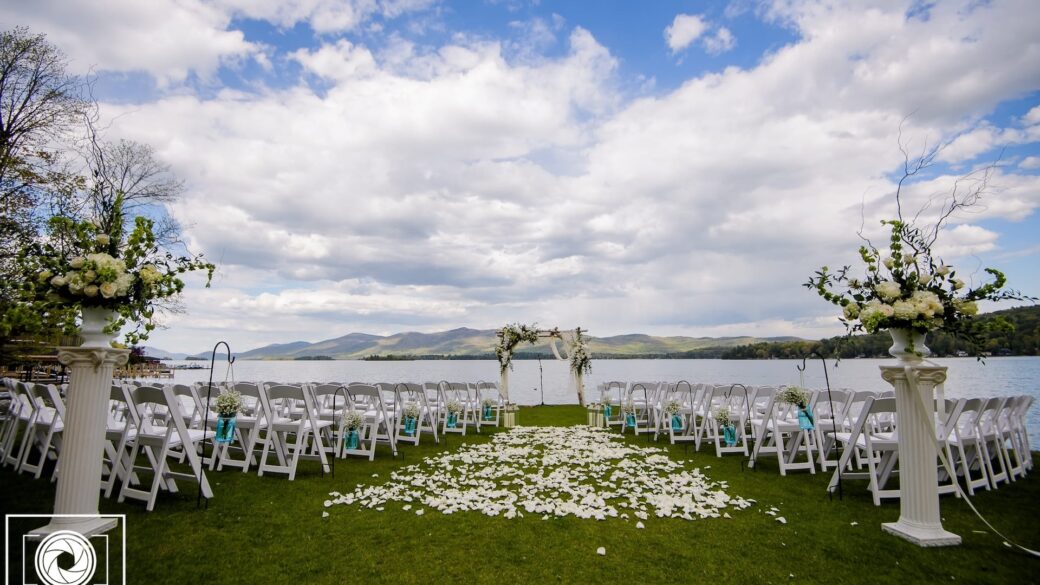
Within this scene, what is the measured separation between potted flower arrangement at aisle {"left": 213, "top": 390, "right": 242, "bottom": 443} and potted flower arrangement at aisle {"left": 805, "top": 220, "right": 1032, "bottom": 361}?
19.7 ft

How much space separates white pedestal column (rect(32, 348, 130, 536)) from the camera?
3.47 meters

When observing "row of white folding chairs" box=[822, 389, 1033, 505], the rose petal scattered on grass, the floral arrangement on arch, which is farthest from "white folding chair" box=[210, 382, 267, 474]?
the floral arrangement on arch

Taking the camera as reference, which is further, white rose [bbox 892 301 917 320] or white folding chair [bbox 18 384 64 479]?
white folding chair [bbox 18 384 64 479]

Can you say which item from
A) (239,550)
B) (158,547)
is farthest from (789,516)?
(158,547)

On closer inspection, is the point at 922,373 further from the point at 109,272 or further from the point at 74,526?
the point at 74,526

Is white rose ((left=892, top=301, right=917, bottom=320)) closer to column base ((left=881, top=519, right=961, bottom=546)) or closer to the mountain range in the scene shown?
column base ((left=881, top=519, right=961, bottom=546))

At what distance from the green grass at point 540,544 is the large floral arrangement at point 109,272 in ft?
5.57

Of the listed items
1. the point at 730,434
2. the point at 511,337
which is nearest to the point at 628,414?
the point at 730,434

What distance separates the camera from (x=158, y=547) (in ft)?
11.6

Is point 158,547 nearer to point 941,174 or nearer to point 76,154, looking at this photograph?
point 941,174

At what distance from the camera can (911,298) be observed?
150 inches

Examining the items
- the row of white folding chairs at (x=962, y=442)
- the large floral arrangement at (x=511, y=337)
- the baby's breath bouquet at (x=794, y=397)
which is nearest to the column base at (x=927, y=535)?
the row of white folding chairs at (x=962, y=442)

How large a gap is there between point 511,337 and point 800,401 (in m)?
12.3

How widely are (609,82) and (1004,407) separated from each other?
8091mm
